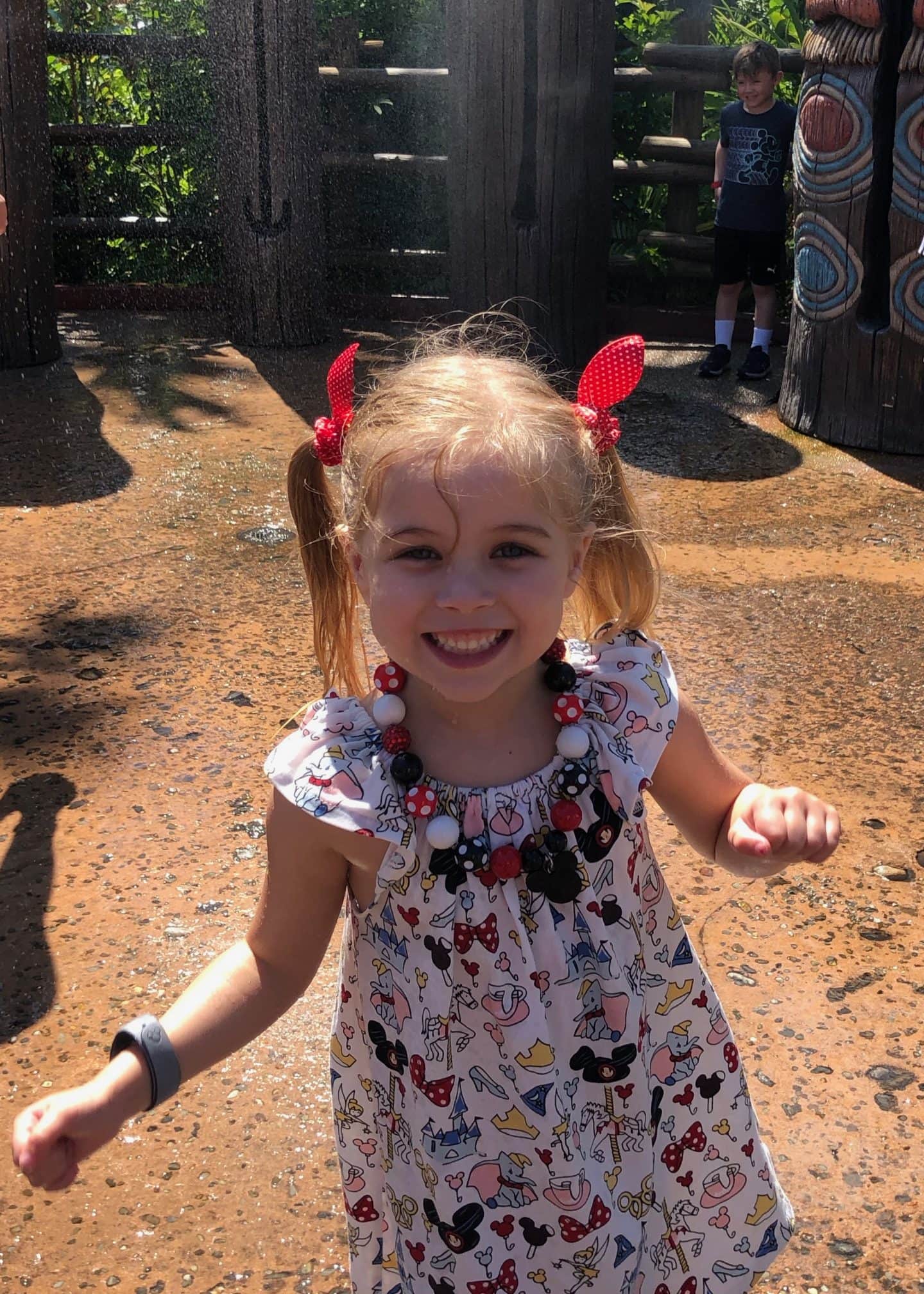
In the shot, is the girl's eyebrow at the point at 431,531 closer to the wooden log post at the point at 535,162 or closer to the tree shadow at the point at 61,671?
the tree shadow at the point at 61,671

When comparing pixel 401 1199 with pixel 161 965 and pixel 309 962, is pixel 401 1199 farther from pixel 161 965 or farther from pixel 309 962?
pixel 161 965

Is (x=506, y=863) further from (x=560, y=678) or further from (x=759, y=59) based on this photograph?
(x=759, y=59)

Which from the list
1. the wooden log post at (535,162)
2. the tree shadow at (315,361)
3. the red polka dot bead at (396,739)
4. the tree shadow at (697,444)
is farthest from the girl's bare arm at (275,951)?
the wooden log post at (535,162)

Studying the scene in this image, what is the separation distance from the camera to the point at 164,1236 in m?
1.93

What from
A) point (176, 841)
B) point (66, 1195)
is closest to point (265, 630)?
point (176, 841)

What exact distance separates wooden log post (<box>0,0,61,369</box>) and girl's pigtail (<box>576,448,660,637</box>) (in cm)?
499

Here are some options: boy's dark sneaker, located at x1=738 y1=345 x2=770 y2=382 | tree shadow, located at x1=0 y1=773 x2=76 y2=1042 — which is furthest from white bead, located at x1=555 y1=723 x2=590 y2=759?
boy's dark sneaker, located at x1=738 y1=345 x2=770 y2=382

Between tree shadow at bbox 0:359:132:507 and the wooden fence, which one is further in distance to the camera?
the wooden fence

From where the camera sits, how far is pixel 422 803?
1.42 m

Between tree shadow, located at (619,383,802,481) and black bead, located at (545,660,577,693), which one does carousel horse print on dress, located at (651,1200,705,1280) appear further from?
tree shadow, located at (619,383,802,481)

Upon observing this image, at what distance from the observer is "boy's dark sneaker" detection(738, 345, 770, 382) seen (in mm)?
6105

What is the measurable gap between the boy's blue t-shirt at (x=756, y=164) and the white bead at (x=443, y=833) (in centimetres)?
519

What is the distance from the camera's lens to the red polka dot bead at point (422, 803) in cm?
142

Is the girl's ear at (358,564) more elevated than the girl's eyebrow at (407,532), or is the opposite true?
the girl's eyebrow at (407,532)
